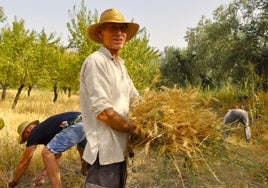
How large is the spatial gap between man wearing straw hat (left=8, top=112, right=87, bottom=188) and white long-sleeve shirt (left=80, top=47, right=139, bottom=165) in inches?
69.9

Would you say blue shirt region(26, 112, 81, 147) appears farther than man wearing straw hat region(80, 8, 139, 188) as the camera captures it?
Yes

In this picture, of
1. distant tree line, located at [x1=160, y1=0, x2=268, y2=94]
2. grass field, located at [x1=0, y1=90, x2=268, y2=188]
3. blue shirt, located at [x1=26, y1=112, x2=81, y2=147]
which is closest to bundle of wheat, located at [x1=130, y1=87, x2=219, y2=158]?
grass field, located at [x1=0, y1=90, x2=268, y2=188]

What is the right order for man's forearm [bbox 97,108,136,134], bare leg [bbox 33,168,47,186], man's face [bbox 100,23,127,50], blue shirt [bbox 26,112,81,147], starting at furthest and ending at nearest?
bare leg [bbox 33,168,47,186], blue shirt [bbox 26,112,81,147], man's face [bbox 100,23,127,50], man's forearm [bbox 97,108,136,134]

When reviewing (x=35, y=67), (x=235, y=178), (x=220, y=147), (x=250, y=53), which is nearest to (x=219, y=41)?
(x=250, y=53)

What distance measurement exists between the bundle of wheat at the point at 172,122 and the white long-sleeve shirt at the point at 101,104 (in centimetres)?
12

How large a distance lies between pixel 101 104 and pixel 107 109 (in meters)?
0.05

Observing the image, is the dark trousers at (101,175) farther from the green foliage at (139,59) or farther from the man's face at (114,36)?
the green foliage at (139,59)

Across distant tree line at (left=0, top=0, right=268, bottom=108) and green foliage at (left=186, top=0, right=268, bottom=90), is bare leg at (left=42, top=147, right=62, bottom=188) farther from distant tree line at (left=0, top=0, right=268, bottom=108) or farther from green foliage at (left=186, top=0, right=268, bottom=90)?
green foliage at (left=186, top=0, right=268, bottom=90)

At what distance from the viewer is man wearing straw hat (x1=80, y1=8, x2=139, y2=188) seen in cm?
223

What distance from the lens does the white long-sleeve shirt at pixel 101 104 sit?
88.4 inches

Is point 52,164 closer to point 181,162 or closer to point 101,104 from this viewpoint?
point 181,162

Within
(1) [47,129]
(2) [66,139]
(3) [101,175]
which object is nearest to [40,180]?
(1) [47,129]

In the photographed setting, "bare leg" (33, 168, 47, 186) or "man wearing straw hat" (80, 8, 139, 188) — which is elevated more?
"man wearing straw hat" (80, 8, 139, 188)

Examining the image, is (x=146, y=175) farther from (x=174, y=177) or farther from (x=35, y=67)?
(x=35, y=67)
